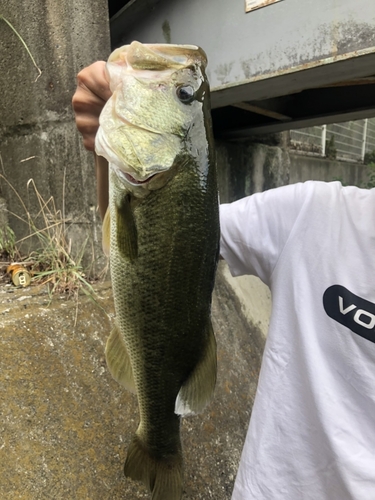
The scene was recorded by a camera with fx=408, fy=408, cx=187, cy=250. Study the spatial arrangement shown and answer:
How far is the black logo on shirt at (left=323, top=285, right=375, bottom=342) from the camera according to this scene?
4.33ft

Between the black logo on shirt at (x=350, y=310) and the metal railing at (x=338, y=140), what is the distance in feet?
21.9

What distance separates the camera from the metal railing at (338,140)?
817 centimetres

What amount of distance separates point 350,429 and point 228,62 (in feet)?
7.58

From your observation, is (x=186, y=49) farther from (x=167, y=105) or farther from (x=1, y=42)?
(x=1, y=42)

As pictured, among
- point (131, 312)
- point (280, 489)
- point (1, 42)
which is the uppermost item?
point (1, 42)

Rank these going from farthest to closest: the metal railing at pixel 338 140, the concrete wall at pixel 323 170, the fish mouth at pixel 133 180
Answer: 1. the metal railing at pixel 338 140
2. the concrete wall at pixel 323 170
3. the fish mouth at pixel 133 180

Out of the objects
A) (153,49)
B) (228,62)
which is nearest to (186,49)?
(153,49)

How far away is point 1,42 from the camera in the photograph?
3070mm

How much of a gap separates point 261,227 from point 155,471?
3.18ft

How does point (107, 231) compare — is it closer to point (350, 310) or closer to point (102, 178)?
point (102, 178)

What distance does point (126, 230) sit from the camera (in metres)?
1.17

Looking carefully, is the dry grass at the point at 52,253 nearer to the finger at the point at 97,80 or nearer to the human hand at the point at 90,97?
the human hand at the point at 90,97

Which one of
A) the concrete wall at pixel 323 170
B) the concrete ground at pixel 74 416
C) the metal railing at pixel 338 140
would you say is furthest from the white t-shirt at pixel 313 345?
the metal railing at pixel 338 140

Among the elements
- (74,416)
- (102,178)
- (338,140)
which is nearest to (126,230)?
(102,178)
